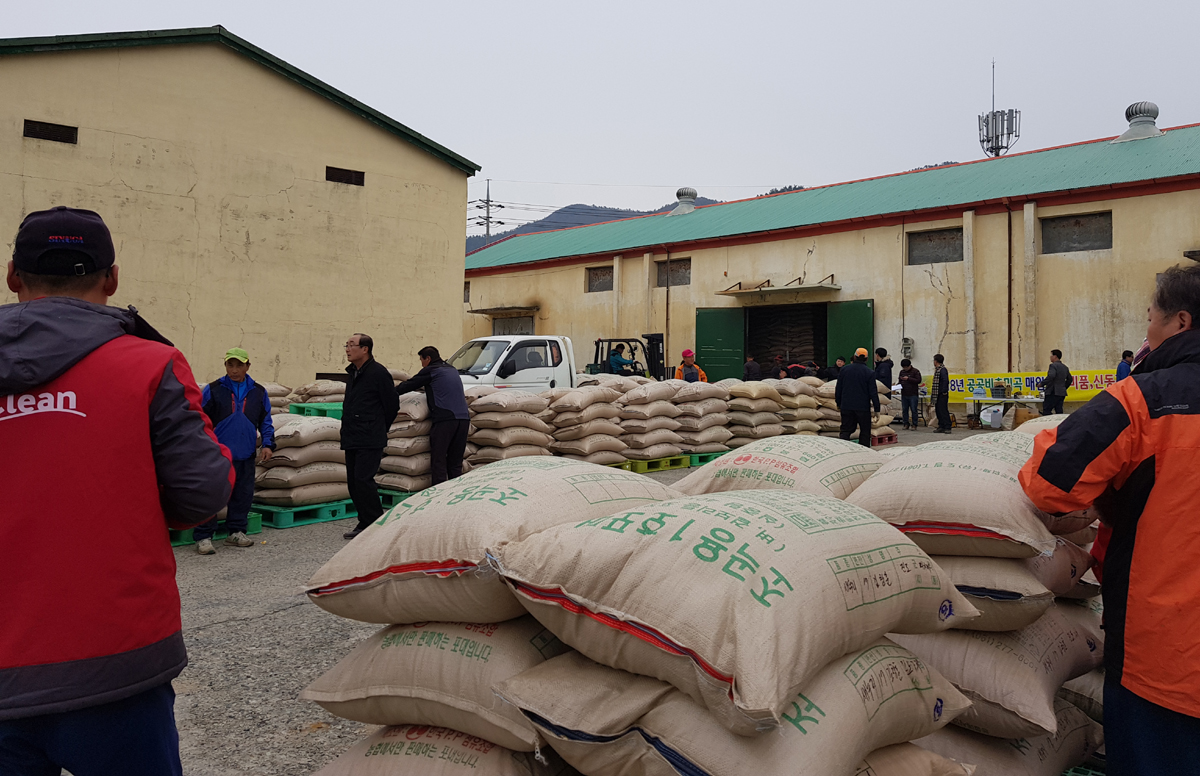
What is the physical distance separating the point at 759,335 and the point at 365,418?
16.5 metres

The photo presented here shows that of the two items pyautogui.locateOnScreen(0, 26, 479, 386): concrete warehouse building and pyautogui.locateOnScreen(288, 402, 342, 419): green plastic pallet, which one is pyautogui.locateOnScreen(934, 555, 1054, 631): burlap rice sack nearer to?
pyautogui.locateOnScreen(288, 402, 342, 419): green plastic pallet

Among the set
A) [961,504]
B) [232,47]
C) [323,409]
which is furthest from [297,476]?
[232,47]

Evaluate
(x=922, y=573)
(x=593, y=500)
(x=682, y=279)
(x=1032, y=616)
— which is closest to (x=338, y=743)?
(x=593, y=500)

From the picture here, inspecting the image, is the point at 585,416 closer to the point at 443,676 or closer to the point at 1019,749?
the point at 1019,749

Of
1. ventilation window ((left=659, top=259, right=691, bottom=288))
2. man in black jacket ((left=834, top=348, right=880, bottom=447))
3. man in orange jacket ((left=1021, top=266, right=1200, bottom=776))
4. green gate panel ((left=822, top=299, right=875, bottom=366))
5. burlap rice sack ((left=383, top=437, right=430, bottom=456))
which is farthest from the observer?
ventilation window ((left=659, top=259, right=691, bottom=288))

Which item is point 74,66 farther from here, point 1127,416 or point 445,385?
point 1127,416

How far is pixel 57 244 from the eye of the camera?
1698mm

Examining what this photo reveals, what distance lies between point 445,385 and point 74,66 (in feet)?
30.1

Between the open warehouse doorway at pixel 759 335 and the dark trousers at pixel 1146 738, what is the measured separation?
60.7 feet

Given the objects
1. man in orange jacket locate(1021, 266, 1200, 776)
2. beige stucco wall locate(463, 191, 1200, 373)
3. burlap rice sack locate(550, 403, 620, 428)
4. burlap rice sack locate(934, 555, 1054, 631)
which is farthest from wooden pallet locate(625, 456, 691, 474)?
beige stucco wall locate(463, 191, 1200, 373)

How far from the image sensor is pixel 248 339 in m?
13.5

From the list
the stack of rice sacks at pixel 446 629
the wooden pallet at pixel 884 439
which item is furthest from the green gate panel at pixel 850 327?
the stack of rice sacks at pixel 446 629

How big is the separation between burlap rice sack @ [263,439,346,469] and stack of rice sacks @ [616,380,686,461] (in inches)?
153

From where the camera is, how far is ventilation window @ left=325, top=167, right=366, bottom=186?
47.4ft
